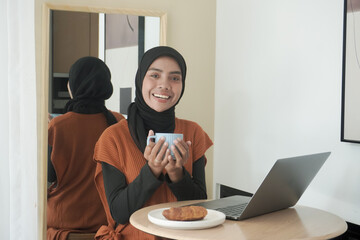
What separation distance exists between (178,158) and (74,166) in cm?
86

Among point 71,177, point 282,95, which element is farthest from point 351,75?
point 71,177

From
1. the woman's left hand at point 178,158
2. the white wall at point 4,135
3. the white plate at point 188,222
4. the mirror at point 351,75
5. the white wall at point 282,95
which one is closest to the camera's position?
the white plate at point 188,222

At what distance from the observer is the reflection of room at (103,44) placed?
2.27m

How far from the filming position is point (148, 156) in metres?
1.54

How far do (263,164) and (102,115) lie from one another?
2.70 feet

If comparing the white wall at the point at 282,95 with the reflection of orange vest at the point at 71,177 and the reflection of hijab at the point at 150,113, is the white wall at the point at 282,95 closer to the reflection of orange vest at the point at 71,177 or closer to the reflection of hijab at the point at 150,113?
the reflection of hijab at the point at 150,113

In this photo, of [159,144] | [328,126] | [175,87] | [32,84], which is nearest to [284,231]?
[159,144]

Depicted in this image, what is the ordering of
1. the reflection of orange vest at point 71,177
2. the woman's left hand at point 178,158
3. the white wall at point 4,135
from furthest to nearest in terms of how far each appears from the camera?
1. the reflection of orange vest at point 71,177
2. the white wall at point 4,135
3. the woman's left hand at point 178,158

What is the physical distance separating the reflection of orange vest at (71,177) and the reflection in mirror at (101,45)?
2 cm

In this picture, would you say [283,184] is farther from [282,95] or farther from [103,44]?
[103,44]

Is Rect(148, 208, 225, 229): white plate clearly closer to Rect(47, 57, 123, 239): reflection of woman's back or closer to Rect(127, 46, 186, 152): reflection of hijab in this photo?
Rect(127, 46, 186, 152): reflection of hijab

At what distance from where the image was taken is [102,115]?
2322 mm

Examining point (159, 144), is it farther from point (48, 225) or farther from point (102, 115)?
point (48, 225)

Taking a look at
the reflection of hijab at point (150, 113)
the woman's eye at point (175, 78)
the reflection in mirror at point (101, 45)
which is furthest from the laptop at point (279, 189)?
the reflection in mirror at point (101, 45)
